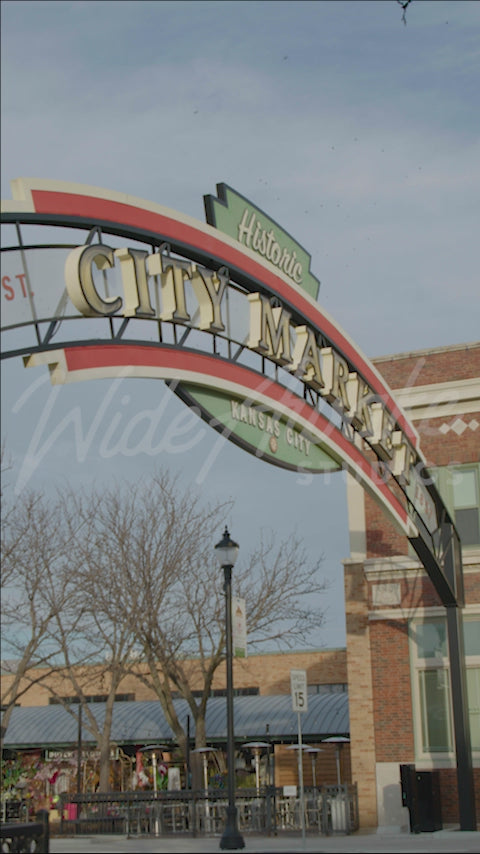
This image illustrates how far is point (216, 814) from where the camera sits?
2639 cm

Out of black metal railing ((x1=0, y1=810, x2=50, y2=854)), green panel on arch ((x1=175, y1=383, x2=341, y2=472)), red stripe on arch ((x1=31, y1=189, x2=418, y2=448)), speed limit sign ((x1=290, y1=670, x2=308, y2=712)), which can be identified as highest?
red stripe on arch ((x1=31, y1=189, x2=418, y2=448))

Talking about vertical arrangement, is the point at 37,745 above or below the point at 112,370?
below

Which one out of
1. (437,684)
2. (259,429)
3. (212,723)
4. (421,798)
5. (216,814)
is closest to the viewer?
(259,429)

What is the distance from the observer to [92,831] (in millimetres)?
26422

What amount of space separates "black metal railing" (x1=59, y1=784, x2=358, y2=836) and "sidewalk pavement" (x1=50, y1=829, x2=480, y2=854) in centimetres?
81

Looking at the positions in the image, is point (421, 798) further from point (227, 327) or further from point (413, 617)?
point (227, 327)

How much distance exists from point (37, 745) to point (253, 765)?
8.26 metres

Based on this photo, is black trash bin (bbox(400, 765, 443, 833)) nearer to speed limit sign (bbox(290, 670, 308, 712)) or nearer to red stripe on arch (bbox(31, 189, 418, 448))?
speed limit sign (bbox(290, 670, 308, 712))

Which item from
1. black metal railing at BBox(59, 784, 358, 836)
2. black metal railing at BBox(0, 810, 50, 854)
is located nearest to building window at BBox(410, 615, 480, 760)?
black metal railing at BBox(59, 784, 358, 836)

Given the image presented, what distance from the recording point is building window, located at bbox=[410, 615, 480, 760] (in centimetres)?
2530

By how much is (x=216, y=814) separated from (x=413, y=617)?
21.4 ft

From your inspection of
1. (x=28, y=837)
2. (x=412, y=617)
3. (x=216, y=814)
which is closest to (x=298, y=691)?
(x=28, y=837)

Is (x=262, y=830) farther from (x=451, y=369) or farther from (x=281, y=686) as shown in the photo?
(x=281, y=686)

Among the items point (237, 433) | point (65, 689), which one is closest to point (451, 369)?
point (237, 433)
